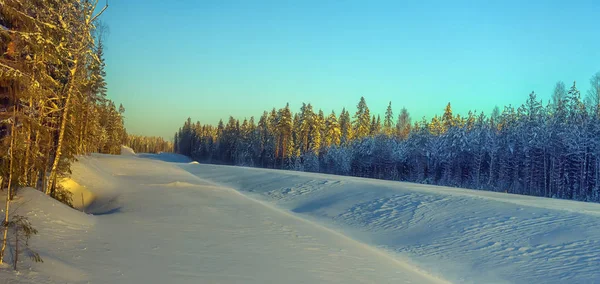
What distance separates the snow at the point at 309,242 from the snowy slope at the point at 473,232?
0.14 feet

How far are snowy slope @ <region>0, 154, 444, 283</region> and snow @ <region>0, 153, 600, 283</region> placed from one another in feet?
0.10

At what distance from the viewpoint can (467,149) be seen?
55.3m

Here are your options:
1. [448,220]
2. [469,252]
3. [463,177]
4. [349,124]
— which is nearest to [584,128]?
[463,177]

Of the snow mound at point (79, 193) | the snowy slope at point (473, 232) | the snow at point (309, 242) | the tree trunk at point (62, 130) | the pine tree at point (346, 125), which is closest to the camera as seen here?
the snow at point (309, 242)

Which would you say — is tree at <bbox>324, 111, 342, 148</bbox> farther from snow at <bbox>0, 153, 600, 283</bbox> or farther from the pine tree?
snow at <bbox>0, 153, 600, 283</bbox>

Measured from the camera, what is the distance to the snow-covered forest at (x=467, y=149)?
Result: 43.1 metres

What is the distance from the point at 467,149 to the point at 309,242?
160ft

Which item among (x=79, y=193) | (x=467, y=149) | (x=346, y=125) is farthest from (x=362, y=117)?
(x=79, y=193)

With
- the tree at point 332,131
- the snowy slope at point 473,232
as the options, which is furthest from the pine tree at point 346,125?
the snowy slope at point 473,232

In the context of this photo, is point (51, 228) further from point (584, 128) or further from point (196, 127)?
point (196, 127)

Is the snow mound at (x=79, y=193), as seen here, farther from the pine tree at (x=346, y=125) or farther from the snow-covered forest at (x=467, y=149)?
the pine tree at (x=346, y=125)

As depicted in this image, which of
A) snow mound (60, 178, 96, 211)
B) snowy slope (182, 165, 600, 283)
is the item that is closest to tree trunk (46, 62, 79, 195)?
snow mound (60, 178, 96, 211)

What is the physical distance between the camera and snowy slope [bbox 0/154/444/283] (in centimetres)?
781

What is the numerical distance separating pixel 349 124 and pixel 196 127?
230ft
